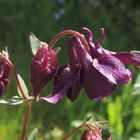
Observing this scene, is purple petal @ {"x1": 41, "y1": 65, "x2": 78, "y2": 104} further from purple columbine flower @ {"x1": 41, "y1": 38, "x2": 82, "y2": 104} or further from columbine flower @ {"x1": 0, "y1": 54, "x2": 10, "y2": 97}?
columbine flower @ {"x1": 0, "y1": 54, "x2": 10, "y2": 97}

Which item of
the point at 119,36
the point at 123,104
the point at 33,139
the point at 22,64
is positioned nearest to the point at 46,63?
the point at 33,139

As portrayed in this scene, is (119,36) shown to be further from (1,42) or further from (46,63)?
(46,63)

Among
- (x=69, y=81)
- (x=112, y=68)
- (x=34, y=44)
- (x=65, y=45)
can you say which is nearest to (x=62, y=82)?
(x=69, y=81)

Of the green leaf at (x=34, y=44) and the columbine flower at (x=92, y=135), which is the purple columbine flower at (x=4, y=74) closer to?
the green leaf at (x=34, y=44)

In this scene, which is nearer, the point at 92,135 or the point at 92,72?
the point at 92,72

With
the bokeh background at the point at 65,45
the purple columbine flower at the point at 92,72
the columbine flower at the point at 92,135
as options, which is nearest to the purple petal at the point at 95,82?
the purple columbine flower at the point at 92,72

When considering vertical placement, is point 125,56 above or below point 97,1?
above

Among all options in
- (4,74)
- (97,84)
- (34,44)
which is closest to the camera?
(97,84)

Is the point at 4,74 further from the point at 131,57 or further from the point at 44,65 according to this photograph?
the point at 131,57
